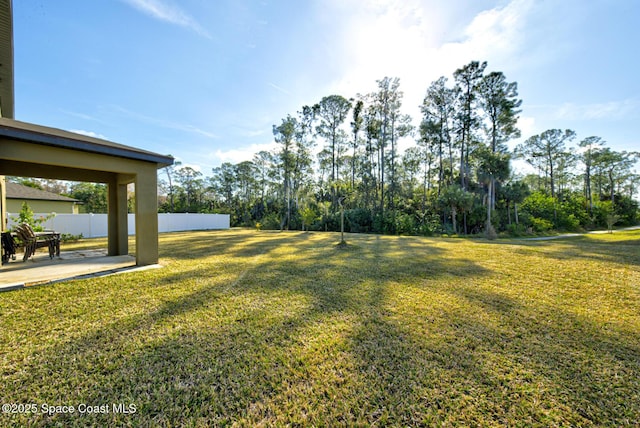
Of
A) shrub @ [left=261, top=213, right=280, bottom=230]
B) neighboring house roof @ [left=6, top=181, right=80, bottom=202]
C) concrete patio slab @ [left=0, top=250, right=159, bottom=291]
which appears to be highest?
neighboring house roof @ [left=6, top=181, right=80, bottom=202]

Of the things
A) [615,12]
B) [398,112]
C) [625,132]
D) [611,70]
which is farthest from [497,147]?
[615,12]

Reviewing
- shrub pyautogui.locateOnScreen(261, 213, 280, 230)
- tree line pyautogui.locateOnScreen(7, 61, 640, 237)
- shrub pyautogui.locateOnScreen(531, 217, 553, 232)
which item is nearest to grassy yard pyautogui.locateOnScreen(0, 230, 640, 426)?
tree line pyautogui.locateOnScreen(7, 61, 640, 237)

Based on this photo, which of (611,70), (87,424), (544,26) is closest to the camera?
(87,424)

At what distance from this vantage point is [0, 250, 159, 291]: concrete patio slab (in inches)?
152

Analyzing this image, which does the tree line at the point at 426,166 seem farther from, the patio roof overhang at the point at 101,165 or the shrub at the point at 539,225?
the patio roof overhang at the point at 101,165

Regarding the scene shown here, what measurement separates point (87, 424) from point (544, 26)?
1205 cm

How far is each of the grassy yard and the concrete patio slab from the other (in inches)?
20.1

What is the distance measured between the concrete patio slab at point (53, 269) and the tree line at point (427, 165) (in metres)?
11.9

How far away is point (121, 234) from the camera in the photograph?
21.5 ft

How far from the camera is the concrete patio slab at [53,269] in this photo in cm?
386

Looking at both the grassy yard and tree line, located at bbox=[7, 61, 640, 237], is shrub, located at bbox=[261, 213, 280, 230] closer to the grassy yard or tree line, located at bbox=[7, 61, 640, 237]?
tree line, located at bbox=[7, 61, 640, 237]

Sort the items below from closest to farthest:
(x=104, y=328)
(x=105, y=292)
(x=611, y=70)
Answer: (x=104, y=328), (x=105, y=292), (x=611, y=70)

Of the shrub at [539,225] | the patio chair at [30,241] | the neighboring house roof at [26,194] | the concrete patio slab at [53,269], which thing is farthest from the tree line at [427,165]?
the neighboring house roof at [26,194]

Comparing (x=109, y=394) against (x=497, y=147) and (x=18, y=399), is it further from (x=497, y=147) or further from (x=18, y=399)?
(x=497, y=147)
